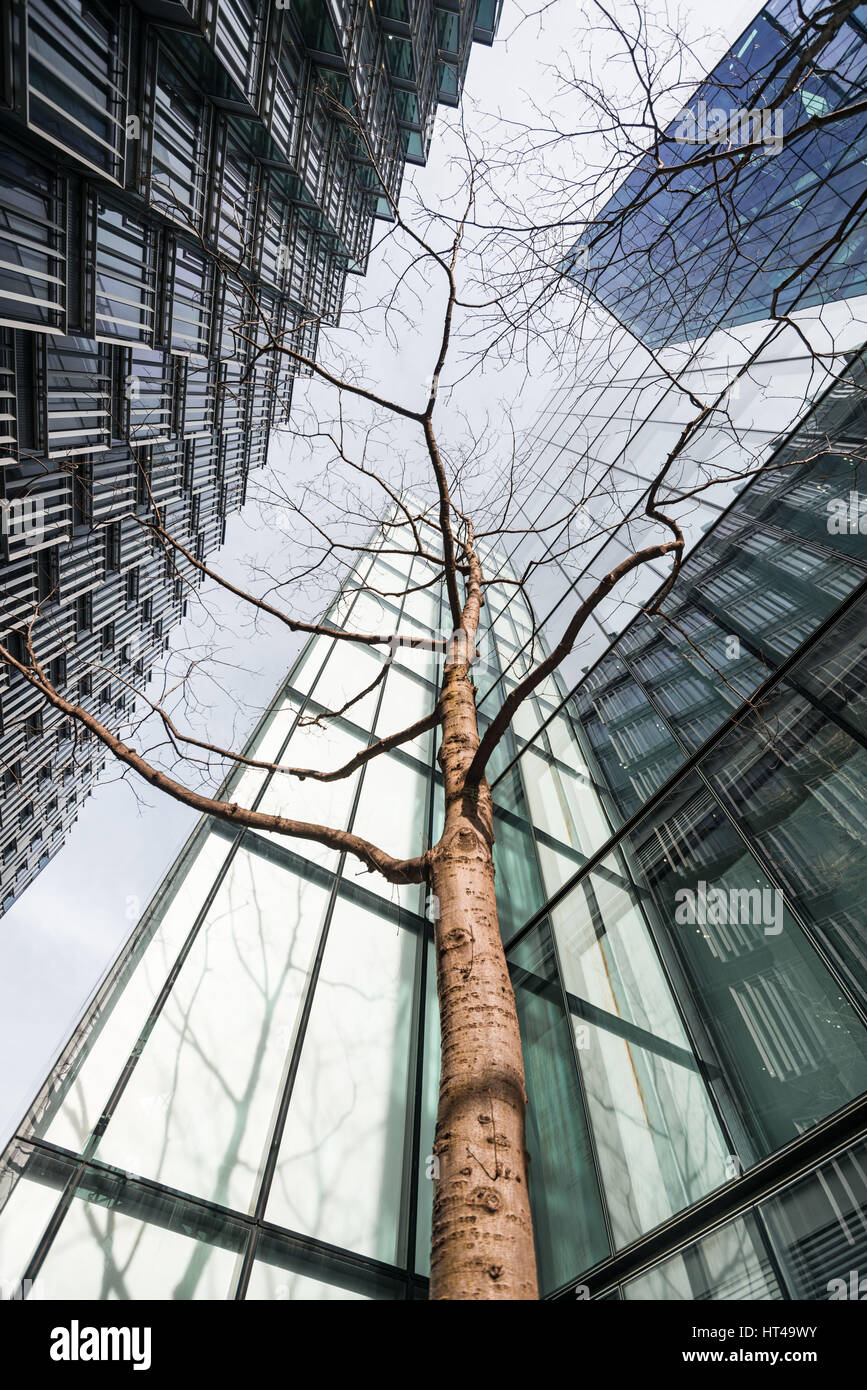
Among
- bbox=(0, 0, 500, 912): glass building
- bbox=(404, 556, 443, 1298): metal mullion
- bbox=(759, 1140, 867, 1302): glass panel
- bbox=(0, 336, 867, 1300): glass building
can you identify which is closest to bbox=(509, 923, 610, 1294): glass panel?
bbox=(0, 336, 867, 1300): glass building

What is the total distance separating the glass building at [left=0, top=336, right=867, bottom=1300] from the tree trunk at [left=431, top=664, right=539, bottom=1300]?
1484 mm

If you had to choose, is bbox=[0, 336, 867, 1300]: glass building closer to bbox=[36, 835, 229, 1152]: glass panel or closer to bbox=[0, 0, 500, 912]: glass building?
bbox=[36, 835, 229, 1152]: glass panel

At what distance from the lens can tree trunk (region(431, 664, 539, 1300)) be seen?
171 centimetres

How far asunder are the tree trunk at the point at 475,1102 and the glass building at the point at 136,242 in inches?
82.7

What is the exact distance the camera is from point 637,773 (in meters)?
5.49

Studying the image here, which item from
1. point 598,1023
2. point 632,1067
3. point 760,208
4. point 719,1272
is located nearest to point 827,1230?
point 719,1272

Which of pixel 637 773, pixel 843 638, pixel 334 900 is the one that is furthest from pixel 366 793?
pixel 843 638

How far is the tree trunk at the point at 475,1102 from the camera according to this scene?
5.62 feet

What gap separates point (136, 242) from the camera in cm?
1501

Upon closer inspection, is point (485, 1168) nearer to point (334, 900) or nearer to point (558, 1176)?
point (558, 1176)

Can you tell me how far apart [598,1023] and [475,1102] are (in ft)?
8.07

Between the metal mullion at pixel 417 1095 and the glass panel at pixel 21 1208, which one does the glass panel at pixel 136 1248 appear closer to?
the glass panel at pixel 21 1208
